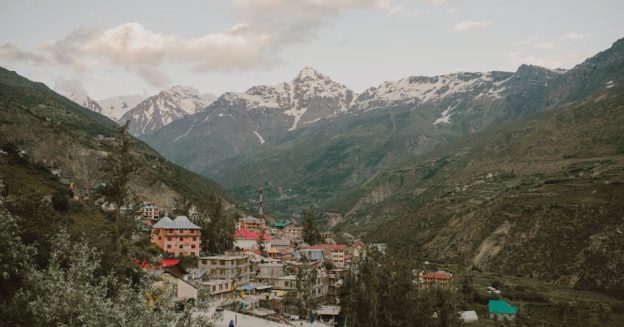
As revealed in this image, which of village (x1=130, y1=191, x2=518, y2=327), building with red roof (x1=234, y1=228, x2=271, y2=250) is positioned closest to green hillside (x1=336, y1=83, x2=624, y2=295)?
village (x1=130, y1=191, x2=518, y2=327)

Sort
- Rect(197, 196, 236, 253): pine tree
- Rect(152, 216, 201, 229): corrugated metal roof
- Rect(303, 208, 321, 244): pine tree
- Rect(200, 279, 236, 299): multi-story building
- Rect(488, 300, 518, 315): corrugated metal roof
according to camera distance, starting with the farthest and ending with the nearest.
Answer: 1. Rect(303, 208, 321, 244): pine tree
2. Rect(197, 196, 236, 253): pine tree
3. Rect(152, 216, 201, 229): corrugated metal roof
4. Rect(488, 300, 518, 315): corrugated metal roof
5. Rect(200, 279, 236, 299): multi-story building

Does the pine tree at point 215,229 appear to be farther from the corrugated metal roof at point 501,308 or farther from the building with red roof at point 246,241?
the corrugated metal roof at point 501,308

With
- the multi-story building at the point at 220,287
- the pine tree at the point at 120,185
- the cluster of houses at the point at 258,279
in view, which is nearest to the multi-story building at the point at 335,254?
the cluster of houses at the point at 258,279

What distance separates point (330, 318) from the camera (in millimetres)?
73188

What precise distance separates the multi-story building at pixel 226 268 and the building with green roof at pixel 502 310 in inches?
1503

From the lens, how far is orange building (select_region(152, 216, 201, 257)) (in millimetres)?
92312

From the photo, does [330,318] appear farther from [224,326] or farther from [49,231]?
[49,231]

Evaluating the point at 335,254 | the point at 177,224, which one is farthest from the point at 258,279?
the point at 335,254

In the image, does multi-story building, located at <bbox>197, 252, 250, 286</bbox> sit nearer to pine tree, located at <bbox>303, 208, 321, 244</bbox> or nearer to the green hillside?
pine tree, located at <bbox>303, 208, 321, 244</bbox>

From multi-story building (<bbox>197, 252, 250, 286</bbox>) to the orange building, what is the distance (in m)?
10.7

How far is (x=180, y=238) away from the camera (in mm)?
92875

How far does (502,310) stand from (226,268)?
43.0 m

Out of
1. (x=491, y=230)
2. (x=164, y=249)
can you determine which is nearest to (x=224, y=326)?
(x=164, y=249)

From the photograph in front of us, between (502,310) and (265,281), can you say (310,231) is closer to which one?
(265,281)
